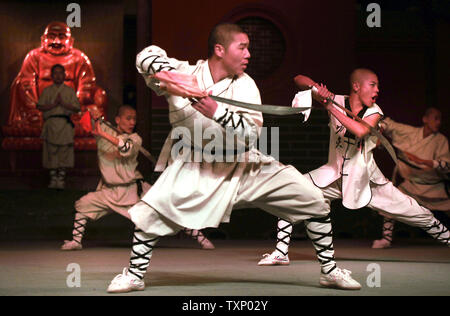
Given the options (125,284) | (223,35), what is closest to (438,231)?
(223,35)

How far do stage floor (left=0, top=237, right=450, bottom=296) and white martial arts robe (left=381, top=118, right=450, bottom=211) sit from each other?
43cm

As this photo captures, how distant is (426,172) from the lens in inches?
266

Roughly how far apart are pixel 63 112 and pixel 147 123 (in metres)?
0.85

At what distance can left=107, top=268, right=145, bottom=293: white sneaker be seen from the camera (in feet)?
11.8

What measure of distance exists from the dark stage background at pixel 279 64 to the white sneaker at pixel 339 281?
3.26 metres

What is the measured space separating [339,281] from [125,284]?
1070 millimetres

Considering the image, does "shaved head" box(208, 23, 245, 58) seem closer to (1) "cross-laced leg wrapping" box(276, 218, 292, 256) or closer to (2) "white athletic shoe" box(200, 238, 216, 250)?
(1) "cross-laced leg wrapping" box(276, 218, 292, 256)

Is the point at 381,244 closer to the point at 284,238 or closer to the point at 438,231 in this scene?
the point at 438,231

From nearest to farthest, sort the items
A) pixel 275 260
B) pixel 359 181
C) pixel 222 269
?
1. pixel 222 269
2. pixel 275 260
3. pixel 359 181

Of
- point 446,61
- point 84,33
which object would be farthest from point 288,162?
point 84,33

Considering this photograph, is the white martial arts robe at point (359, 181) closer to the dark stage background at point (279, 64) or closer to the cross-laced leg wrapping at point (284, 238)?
the cross-laced leg wrapping at point (284, 238)

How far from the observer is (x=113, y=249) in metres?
5.93

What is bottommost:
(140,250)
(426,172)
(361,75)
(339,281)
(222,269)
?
(222,269)

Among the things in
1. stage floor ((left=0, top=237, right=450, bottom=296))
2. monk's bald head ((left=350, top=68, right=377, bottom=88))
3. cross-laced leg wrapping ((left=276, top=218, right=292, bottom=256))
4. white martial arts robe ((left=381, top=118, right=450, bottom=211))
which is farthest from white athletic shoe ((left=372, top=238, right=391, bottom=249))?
monk's bald head ((left=350, top=68, right=377, bottom=88))
